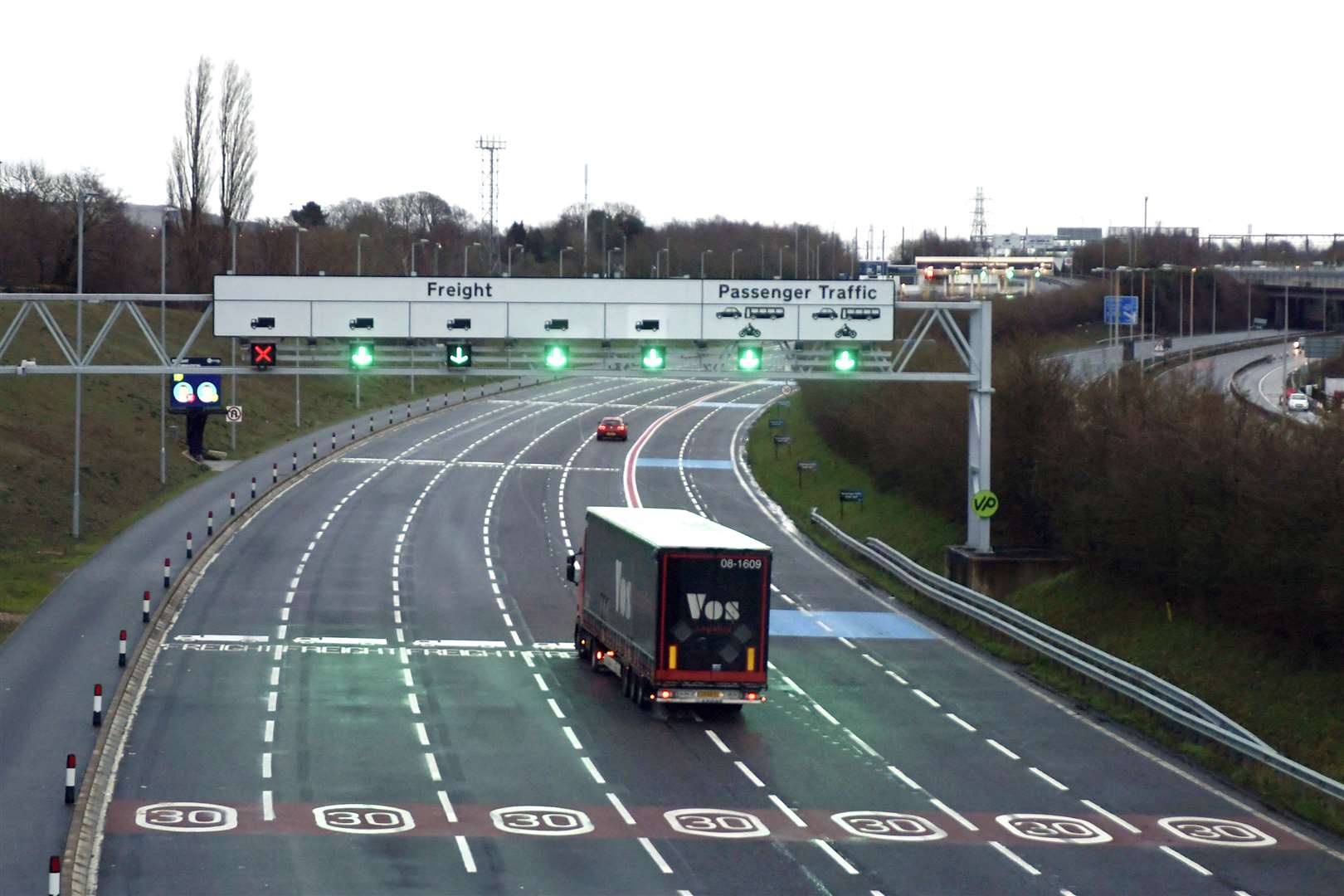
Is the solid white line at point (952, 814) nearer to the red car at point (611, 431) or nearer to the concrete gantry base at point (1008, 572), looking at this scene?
the concrete gantry base at point (1008, 572)

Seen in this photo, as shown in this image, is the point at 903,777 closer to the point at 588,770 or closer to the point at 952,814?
the point at 952,814

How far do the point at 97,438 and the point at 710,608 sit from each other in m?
42.4

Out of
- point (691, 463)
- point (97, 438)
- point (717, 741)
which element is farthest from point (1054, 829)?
point (691, 463)

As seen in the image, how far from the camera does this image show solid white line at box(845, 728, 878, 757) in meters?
25.7

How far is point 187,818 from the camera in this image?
Result: 20.7m

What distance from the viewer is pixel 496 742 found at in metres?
25.6

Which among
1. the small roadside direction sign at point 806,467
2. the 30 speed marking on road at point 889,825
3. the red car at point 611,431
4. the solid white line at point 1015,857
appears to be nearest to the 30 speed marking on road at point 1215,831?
the solid white line at point 1015,857

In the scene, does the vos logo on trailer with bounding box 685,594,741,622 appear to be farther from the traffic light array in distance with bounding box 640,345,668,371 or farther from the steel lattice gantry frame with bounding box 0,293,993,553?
the traffic light array in distance with bounding box 640,345,668,371

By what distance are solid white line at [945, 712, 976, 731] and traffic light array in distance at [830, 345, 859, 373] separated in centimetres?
1281

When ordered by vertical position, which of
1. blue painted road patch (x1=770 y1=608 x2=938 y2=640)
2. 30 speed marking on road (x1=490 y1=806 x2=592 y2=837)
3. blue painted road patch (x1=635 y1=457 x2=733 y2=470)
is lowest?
blue painted road patch (x1=770 y1=608 x2=938 y2=640)

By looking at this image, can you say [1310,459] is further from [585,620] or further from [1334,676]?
[585,620]

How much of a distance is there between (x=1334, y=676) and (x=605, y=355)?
2004cm

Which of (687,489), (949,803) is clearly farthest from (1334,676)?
(687,489)

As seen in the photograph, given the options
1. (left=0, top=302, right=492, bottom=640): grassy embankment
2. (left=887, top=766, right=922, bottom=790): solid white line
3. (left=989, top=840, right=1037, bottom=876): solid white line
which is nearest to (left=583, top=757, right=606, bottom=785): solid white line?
(left=887, top=766, right=922, bottom=790): solid white line
